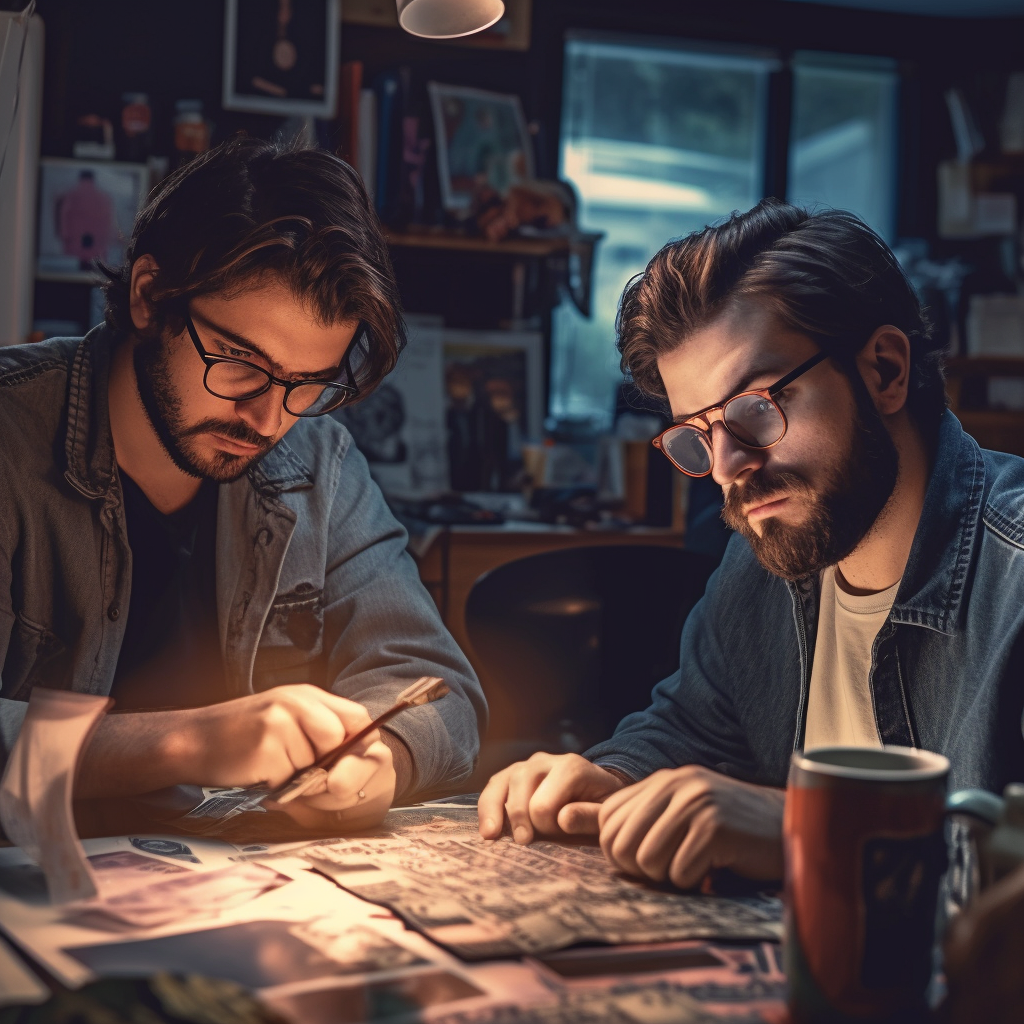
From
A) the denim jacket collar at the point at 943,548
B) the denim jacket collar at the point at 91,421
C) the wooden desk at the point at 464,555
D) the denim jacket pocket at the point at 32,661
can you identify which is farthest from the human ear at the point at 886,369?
the wooden desk at the point at 464,555

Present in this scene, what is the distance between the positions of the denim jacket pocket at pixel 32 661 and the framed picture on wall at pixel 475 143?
240 centimetres

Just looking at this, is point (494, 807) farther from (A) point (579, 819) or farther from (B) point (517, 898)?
(B) point (517, 898)

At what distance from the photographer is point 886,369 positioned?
1.36 meters

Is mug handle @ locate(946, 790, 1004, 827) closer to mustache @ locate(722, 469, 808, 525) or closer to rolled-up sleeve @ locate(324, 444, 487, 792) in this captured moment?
mustache @ locate(722, 469, 808, 525)

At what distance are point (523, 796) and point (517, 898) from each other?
22cm

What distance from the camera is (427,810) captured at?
4.05 feet

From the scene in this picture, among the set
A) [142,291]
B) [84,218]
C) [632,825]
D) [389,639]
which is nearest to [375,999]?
[632,825]

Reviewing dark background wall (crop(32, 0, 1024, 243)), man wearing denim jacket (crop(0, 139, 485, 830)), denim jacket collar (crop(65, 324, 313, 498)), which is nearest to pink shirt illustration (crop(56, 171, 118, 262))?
dark background wall (crop(32, 0, 1024, 243))

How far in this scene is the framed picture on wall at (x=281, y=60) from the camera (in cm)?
356

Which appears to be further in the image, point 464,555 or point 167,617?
point 464,555

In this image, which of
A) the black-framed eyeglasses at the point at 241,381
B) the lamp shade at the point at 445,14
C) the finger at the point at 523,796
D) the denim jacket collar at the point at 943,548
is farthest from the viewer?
the black-framed eyeglasses at the point at 241,381

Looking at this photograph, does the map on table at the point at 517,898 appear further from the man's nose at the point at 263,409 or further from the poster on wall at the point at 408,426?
the poster on wall at the point at 408,426

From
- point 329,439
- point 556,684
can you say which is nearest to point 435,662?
point 329,439

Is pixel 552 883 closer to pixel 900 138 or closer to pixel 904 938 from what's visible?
pixel 904 938
